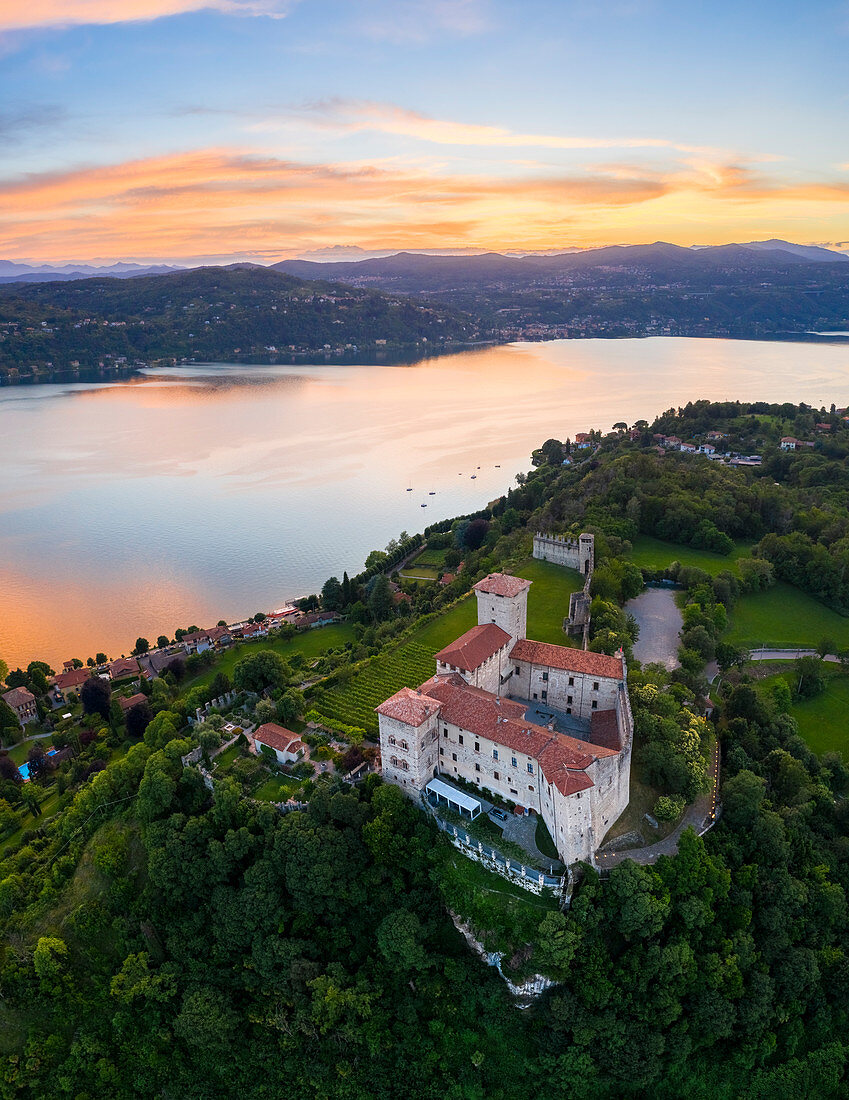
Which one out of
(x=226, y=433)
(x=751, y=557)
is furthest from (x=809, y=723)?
(x=226, y=433)

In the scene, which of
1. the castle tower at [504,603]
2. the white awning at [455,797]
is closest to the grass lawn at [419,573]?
the castle tower at [504,603]

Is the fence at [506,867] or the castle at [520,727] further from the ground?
the castle at [520,727]

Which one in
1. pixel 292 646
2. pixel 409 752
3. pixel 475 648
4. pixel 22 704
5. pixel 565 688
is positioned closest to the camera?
pixel 409 752

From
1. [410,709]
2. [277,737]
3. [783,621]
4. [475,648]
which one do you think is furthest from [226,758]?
[783,621]

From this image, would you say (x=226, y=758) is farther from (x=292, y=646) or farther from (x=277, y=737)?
(x=292, y=646)

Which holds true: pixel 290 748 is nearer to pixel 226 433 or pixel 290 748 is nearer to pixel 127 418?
pixel 226 433

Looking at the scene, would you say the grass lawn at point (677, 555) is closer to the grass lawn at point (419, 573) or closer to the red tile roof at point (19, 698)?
the grass lawn at point (419, 573)
